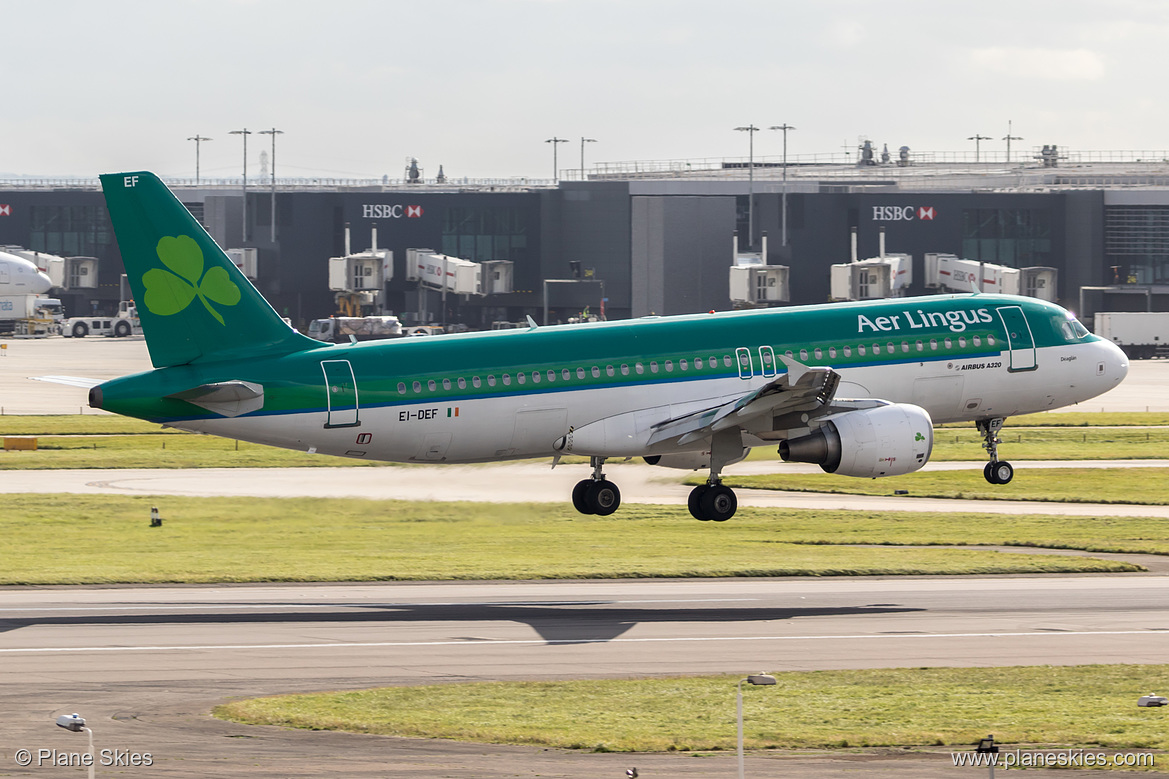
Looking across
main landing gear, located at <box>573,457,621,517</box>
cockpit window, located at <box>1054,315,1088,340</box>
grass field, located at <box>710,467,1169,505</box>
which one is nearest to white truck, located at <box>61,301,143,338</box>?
grass field, located at <box>710,467,1169,505</box>

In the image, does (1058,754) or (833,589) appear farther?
(833,589)

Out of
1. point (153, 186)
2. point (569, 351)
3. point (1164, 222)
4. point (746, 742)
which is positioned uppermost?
point (1164, 222)

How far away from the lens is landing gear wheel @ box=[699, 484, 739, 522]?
149 feet

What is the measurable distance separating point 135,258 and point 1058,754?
26.0 m

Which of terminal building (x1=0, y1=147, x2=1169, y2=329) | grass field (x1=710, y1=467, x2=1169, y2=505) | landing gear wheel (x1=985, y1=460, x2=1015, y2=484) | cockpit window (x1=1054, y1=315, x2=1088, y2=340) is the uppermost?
terminal building (x1=0, y1=147, x2=1169, y2=329)

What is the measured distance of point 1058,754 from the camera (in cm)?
2606

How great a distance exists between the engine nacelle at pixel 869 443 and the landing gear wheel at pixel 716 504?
9.66 ft

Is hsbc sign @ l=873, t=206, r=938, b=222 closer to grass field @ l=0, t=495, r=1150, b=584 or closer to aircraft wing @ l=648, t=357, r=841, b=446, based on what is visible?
grass field @ l=0, t=495, r=1150, b=584

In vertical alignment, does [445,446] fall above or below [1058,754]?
above

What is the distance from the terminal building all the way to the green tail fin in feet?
396

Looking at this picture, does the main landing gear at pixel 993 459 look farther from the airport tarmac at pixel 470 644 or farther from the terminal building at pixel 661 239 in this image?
the terminal building at pixel 661 239

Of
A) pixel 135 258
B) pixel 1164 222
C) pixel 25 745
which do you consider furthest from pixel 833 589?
pixel 1164 222

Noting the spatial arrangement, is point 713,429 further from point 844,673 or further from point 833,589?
point 844,673

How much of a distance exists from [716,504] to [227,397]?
14622 mm
